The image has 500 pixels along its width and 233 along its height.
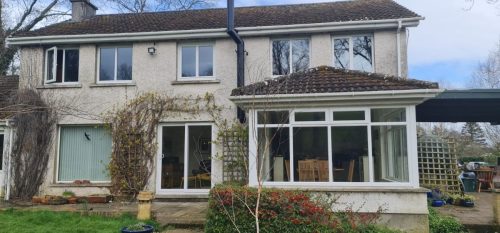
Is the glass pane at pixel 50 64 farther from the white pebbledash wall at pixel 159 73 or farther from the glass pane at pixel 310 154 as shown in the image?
the glass pane at pixel 310 154

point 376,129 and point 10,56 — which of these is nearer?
point 376,129

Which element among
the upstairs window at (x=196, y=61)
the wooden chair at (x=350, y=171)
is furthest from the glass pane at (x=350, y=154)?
the upstairs window at (x=196, y=61)

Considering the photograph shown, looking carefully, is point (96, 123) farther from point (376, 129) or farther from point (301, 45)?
point (376, 129)

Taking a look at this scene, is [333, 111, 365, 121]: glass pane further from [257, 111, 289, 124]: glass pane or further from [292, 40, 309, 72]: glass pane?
[292, 40, 309, 72]: glass pane

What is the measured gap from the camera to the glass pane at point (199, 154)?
44.3ft

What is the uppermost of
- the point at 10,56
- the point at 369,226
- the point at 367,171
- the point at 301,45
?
the point at 10,56

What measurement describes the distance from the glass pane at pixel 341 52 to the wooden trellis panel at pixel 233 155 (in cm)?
419

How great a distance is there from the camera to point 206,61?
1395cm

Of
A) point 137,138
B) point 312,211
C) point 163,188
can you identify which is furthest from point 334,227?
point 137,138

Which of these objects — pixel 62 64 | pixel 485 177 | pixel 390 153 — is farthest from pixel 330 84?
pixel 485 177

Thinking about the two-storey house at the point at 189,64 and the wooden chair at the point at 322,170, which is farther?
the two-storey house at the point at 189,64

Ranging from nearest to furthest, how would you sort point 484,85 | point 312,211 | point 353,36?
point 312,211, point 353,36, point 484,85

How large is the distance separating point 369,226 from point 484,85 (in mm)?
36656

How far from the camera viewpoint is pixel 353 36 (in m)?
13.3
